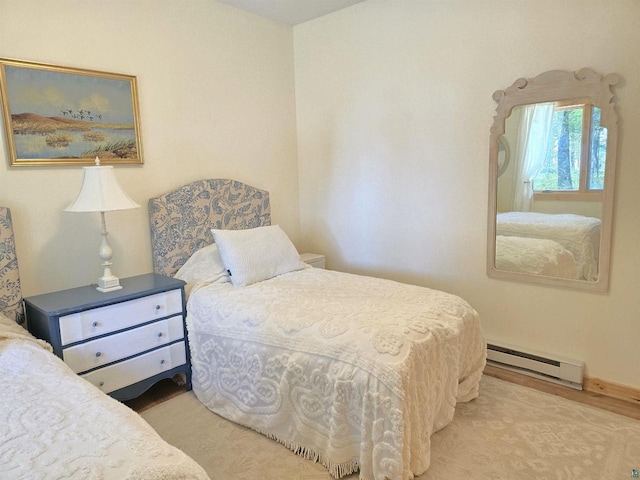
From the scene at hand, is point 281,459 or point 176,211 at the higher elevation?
point 176,211

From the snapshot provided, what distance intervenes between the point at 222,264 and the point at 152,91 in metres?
1.27

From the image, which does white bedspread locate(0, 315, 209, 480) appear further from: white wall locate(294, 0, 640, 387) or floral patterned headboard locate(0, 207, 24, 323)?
white wall locate(294, 0, 640, 387)

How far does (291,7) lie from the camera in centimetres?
340

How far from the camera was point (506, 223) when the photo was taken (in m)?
2.87

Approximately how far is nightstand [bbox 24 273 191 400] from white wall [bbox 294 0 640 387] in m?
1.70

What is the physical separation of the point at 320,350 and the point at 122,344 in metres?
1.14

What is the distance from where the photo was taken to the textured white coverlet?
5.88 feet

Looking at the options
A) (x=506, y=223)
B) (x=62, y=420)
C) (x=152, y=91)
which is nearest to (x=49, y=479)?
(x=62, y=420)

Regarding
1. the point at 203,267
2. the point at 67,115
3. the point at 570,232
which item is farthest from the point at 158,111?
the point at 570,232

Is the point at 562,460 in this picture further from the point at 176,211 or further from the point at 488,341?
the point at 176,211

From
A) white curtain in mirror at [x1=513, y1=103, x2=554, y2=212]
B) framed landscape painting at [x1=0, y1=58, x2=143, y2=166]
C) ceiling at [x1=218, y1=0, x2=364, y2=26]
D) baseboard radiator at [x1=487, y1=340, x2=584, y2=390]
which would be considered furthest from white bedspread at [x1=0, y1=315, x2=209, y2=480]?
ceiling at [x1=218, y1=0, x2=364, y2=26]

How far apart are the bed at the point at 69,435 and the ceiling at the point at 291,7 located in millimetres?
2891

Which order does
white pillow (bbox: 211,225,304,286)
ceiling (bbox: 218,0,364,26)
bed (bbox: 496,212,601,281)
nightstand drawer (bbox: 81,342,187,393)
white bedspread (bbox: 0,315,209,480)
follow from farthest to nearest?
ceiling (bbox: 218,0,364,26) → white pillow (bbox: 211,225,304,286) → bed (bbox: 496,212,601,281) → nightstand drawer (bbox: 81,342,187,393) → white bedspread (bbox: 0,315,209,480)

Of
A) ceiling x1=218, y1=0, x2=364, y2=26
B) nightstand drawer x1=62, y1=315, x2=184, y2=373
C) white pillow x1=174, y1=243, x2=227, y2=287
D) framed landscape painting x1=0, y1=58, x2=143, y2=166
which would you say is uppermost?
ceiling x1=218, y1=0, x2=364, y2=26
